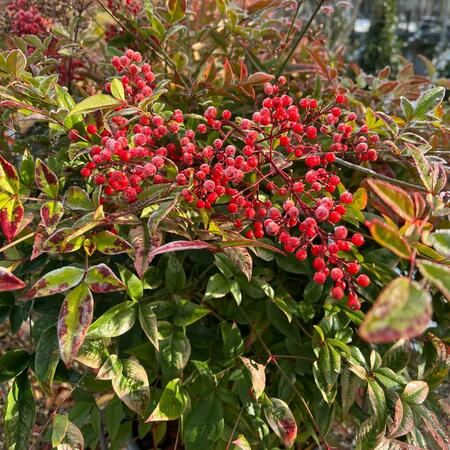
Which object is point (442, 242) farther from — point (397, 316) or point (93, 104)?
point (93, 104)

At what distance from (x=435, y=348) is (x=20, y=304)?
644 mm

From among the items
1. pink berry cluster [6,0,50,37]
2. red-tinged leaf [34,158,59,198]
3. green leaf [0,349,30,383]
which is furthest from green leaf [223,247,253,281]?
pink berry cluster [6,0,50,37]

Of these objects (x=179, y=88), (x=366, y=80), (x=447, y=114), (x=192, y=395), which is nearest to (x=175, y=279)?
(x=192, y=395)

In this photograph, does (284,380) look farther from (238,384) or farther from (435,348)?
(435,348)

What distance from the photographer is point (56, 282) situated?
1.98 feet

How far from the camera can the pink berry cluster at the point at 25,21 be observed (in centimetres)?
106

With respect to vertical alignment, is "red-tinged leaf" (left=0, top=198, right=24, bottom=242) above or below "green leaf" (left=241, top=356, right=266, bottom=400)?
above

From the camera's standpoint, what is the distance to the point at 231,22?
972mm

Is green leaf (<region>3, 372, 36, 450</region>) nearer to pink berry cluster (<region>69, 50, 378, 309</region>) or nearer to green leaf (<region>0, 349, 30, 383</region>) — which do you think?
green leaf (<region>0, 349, 30, 383</region>)

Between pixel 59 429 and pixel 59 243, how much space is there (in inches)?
9.9

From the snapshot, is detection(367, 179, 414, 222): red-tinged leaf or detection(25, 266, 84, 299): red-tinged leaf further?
detection(25, 266, 84, 299): red-tinged leaf

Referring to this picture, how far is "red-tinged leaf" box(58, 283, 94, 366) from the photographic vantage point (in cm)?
56

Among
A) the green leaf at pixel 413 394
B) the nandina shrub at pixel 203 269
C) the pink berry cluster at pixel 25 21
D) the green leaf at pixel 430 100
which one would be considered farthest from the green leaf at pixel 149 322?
the pink berry cluster at pixel 25 21

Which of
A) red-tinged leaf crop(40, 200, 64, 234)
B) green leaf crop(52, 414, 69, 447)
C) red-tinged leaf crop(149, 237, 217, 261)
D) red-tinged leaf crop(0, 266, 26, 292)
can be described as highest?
red-tinged leaf crop(149, 237, 217, 261)
